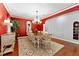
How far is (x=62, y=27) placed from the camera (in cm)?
220

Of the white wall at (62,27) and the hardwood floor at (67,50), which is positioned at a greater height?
the white wall at (62,27)

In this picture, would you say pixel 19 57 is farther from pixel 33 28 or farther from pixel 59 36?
pixel 59 36

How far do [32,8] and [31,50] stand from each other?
0.89 meters

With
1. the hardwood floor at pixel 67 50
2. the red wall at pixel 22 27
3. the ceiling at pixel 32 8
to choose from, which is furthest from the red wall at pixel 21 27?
the hardwood floor at pixel 67 50

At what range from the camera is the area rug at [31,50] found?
2.17 m

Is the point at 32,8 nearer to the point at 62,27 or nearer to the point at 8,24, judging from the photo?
the point at 8,24

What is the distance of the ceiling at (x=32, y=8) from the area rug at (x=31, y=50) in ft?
1.79

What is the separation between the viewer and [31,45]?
7.22ft

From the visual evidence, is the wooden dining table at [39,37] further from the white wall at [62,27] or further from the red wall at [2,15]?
the red wall at [2,15]

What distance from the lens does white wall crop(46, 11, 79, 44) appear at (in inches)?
85.6

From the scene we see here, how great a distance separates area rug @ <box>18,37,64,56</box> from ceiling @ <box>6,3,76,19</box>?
1.79ft

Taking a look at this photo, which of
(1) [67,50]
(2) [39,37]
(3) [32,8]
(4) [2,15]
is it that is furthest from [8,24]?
(1) [67,50]

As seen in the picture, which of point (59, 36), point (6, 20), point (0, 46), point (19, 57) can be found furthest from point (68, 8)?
point (0, 46)

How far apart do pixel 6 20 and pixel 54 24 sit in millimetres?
1035
